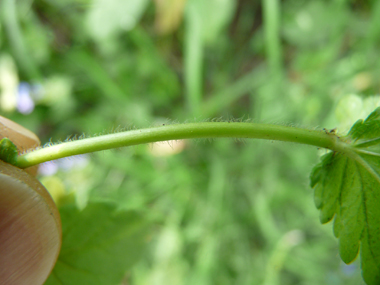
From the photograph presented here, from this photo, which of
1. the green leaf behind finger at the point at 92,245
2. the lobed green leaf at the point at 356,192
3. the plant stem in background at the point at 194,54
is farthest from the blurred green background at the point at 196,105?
the lobed green leaf at the point at 356,192

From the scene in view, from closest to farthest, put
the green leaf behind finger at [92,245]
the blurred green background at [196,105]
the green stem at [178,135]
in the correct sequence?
the green stem at [178,135], the green leaf behind finger at [92,245], the blurred green background at [196,105]

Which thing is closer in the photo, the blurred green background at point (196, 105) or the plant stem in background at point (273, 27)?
the plant stem in background at point (273, 27)

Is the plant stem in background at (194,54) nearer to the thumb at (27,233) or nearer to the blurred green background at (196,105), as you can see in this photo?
the blurred green background at (196,105)

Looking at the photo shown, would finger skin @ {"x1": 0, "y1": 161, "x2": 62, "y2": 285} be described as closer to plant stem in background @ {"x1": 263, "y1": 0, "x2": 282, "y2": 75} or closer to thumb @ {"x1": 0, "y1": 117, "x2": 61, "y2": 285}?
thumb @ {"x1": 0, "y1": 117, "x2": 61, "y2": 285}

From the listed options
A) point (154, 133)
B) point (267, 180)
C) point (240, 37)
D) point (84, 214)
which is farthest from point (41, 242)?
point (240, 37)

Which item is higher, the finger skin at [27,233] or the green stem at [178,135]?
the green stem at [178,135]

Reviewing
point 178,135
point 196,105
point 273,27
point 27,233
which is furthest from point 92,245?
point 273,27
